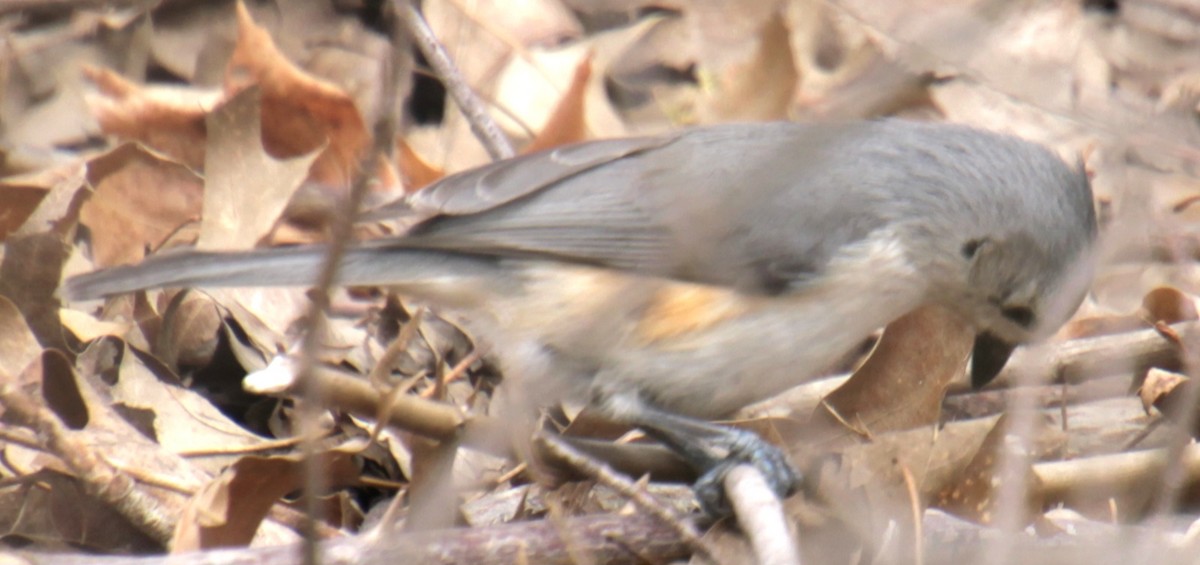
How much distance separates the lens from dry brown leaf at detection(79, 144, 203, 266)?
4469 mm

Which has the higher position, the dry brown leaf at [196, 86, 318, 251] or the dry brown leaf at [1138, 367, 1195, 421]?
the dry brown leaf at [196, 86, 318, 251]

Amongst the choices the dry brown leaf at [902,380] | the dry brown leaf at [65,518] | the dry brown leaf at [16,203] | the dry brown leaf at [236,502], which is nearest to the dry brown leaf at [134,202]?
the dry brown leaf at [16,203]

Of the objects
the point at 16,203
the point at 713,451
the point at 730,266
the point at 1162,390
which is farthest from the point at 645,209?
the point at 16,203

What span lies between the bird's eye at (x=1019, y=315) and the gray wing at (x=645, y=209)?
42 cm

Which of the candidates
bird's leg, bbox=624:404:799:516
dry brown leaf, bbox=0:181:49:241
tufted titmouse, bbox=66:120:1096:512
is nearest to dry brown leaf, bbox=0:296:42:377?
tufted titmouse, bbox=66:120:1096:512

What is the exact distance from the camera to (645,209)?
383 centimetres

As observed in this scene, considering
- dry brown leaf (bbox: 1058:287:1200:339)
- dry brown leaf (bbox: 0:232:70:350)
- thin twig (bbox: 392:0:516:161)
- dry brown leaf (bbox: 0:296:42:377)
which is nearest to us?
dry brown leaf (bbox: 0:296:42:377)

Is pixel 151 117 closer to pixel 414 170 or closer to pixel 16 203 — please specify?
pixel 16 203

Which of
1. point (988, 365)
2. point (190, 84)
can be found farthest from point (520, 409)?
point (190, 84)

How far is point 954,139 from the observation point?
3.91 m

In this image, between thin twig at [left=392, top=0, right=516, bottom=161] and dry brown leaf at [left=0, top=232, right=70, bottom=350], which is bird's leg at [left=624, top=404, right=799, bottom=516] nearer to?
thin twig at [left=392, top=0, right=516, bottom=161]

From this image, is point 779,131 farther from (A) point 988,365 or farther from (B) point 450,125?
(B) point 450,125

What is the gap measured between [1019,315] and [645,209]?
101 cm

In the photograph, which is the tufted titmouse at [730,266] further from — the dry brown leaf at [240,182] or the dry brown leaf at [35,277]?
the dry brown leaf at [240,182]
